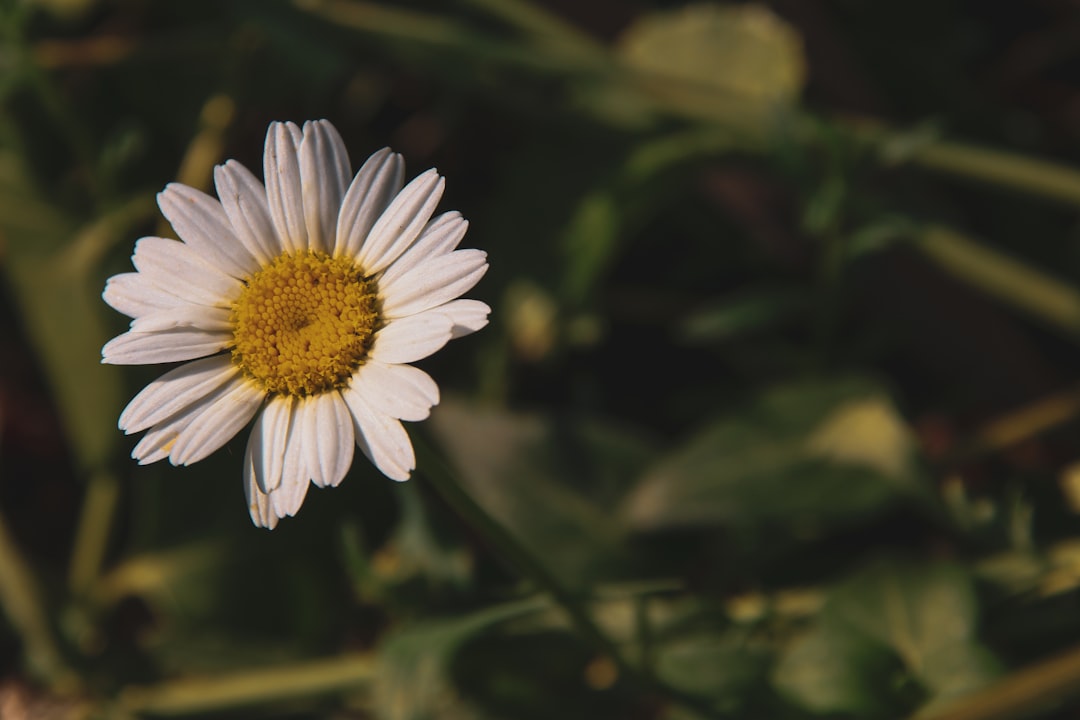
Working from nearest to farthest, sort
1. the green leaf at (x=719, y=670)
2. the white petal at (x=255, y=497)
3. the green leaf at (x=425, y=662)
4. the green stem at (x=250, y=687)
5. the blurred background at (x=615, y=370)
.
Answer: the white petal at (x=255, y=497)
the green leaf at (x=425, y=662)
the green leaf at (x=719, y=670)
the blurred background at (x=615, y=370)
the green stem at (x=250, y=687)

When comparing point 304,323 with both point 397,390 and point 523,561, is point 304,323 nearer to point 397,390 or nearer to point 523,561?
point 397,390

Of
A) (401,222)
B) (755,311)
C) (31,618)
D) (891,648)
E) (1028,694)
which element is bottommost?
(1028,694)

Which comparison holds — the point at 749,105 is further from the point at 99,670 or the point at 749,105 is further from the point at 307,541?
the point at 99,670

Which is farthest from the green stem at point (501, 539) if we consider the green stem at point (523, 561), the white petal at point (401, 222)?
the white petal at point (401, 222)

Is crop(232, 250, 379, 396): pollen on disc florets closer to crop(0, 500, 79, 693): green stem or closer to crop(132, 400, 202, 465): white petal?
crop(132, 400, 202, 465): white petal

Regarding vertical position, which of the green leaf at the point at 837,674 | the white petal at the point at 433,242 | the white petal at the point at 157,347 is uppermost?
the white petal at the point at 433,242

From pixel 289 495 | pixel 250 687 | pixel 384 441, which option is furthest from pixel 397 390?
pixel 250 687

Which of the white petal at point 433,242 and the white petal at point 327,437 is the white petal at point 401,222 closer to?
the white petal at point 433,242
